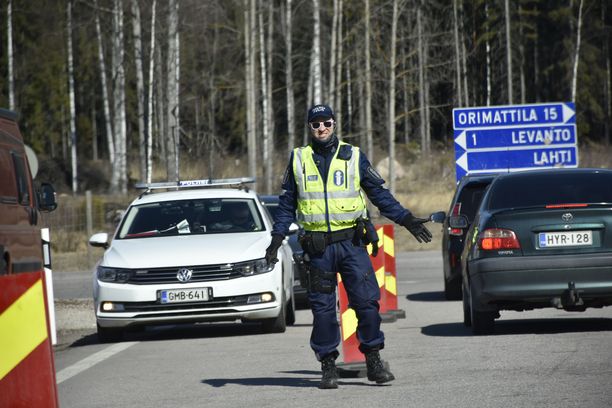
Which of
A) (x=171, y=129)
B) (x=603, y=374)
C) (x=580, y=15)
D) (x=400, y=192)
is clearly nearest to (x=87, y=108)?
(x=580, y=15)

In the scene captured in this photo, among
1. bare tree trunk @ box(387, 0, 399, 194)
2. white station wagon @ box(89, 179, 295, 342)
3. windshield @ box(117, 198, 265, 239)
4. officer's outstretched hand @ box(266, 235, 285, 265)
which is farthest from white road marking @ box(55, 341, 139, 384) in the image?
bare tree trunk @ box(387, 0, 399, 194)

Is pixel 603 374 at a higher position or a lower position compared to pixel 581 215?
lower

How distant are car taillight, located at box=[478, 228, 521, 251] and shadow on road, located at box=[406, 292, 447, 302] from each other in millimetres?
5988

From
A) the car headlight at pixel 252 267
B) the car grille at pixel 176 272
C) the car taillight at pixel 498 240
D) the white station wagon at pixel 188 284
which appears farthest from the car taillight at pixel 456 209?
the car taillight at pixel 498 240

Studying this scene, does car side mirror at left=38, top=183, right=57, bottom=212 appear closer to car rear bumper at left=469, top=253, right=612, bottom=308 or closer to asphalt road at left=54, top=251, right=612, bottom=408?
asphalt road at left=54, top=251, right=612, bottom=408

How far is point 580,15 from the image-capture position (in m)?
75.4

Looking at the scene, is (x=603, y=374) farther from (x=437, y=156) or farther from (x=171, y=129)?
(x=437, y=156)

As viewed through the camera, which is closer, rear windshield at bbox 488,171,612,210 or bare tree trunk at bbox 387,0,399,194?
rear windshield at bbox 488,171,612,210

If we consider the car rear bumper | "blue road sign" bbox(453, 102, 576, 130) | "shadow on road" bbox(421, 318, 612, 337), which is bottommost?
"shadow on road" bbox(421, 318, 612, 337)

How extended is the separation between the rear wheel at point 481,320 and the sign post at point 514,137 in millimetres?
18401

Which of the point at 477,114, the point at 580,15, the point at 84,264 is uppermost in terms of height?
the point at 580,15

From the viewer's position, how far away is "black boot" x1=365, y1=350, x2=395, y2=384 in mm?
9266

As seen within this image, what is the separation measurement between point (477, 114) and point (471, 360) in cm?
2107

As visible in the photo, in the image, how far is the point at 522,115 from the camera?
31484mm
